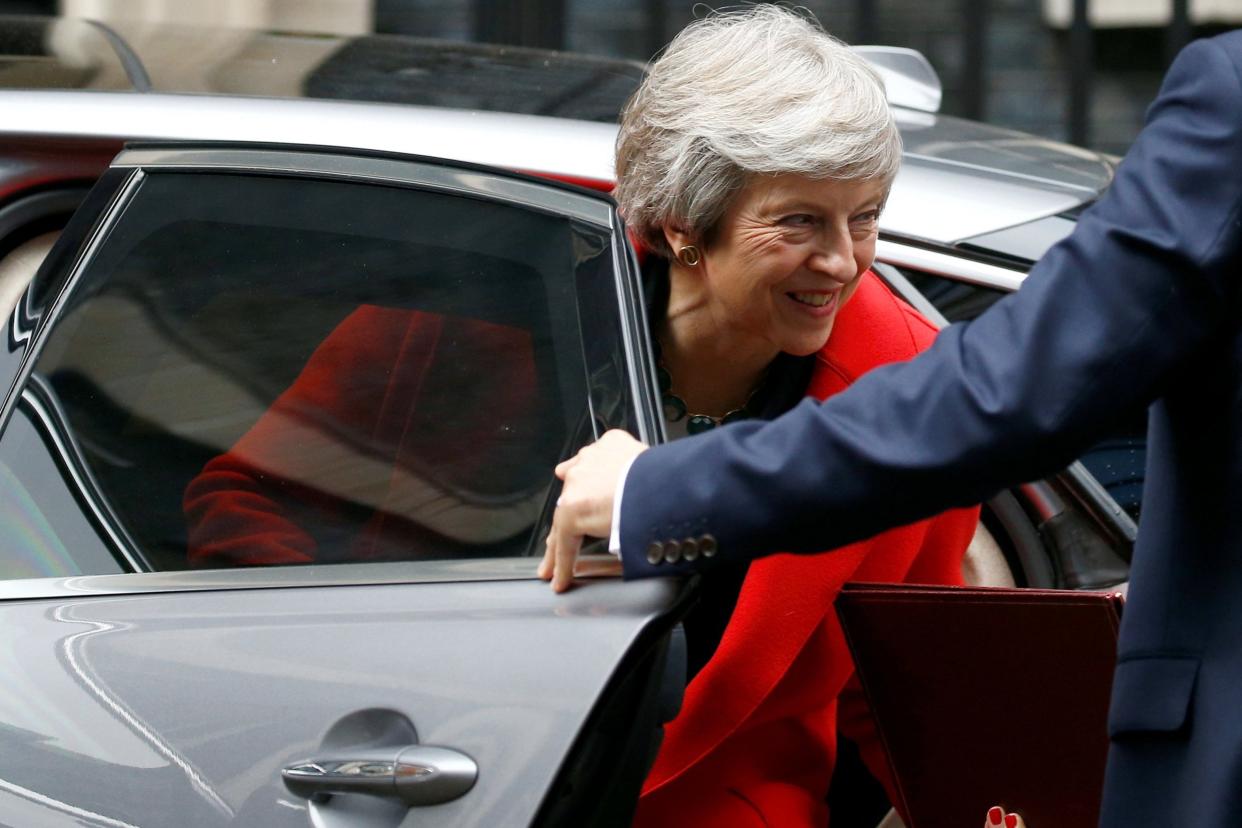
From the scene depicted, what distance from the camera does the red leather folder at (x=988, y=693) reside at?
4.99 ft

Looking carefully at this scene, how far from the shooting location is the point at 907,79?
10.6 feet

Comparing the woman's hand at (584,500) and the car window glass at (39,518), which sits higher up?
the woman's hand at (584,500)

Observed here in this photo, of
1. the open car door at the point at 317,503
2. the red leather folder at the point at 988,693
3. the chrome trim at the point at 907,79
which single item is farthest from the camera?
the chrome trim at the point at 907,79

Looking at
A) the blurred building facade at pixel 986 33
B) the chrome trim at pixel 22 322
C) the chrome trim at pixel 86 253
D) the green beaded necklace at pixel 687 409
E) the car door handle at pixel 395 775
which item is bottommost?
the blurred building facade at pixel 986 33

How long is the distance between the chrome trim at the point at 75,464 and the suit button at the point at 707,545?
611 mm

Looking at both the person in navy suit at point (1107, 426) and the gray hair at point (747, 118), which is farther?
the gray hair at point (747, 118)

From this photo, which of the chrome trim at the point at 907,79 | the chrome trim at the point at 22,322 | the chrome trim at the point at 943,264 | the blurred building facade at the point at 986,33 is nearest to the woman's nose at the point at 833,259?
the chrome trim at the point at 943,264

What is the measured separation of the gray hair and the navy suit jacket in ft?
1.89

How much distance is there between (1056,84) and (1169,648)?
20.6 ft

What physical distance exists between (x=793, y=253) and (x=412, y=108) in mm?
830

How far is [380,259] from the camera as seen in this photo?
1.69 m

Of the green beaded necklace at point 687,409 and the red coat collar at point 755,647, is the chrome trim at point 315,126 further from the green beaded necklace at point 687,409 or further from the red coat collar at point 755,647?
the red coat collar at point 755,647

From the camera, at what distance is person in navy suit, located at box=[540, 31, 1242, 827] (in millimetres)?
1166

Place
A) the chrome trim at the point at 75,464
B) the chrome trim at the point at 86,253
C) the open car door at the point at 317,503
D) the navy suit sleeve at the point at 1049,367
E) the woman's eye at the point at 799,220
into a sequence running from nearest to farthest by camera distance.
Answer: the navy suit sleeve at the point at 1049,367 < the open car door at the point at 317,503 < the chrome trim at the point at 75,464 < the chrome trim at the point at 86,253 < the woman's eye at the point at 799,220
